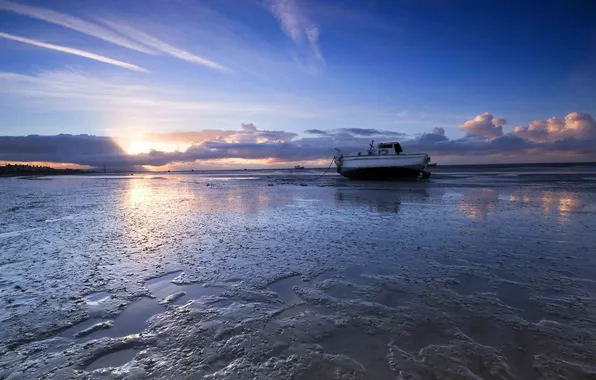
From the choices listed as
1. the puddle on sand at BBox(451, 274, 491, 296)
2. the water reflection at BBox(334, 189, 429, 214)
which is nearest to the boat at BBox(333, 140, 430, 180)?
the water reflection at BBox(334, 189, 429, 214)

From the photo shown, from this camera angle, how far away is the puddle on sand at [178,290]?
373cm

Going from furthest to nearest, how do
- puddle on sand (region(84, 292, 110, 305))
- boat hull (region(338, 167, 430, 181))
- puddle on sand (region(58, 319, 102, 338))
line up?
boat hull (region(338, 167, 430, 181)), puddle on sand (region(84, 292, 110, 305)), puddle on sand (region(58, 319, 102, 338))

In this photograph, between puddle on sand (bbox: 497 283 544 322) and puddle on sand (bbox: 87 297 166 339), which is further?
puddle on sand (bbox: 497 283 544 322)

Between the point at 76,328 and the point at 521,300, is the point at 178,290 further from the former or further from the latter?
the point at 521,300

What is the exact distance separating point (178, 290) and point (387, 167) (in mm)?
30693

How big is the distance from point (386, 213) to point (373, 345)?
26.2 feet

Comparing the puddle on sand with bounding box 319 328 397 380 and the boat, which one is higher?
the boat

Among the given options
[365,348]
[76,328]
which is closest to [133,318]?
[76,328]

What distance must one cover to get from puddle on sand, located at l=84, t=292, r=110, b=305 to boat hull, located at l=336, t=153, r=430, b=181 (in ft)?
102

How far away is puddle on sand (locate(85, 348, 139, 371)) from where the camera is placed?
244 centimetres

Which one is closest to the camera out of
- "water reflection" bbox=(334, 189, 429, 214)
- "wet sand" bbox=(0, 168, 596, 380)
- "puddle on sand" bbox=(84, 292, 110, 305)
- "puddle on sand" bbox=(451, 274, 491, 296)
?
"wet sand" bbox=(0, 168, 596, 380)

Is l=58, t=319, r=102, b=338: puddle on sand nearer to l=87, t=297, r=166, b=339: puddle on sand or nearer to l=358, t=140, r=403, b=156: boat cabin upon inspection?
l=87, t=297, r=166, b=339: puddle on sand

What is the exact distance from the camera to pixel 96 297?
376 cm

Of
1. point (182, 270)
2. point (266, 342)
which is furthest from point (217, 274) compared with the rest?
point (266, 342)
